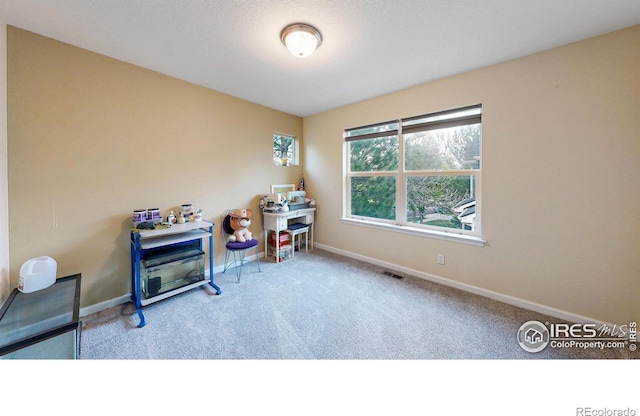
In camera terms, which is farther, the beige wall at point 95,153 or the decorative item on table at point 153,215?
the decorative item on table at point 153,215

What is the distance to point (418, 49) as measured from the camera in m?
2.03

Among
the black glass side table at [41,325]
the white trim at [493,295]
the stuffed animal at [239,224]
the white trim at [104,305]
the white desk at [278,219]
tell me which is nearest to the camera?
the black glass side table at [41,325]

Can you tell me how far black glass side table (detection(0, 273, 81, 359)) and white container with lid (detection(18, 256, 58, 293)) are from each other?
0.16ft

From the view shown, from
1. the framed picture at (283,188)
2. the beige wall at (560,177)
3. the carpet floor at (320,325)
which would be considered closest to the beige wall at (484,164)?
the beige wall at (560,177)

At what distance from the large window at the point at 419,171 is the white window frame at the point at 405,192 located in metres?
0.01

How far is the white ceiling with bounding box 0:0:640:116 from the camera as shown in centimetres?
154

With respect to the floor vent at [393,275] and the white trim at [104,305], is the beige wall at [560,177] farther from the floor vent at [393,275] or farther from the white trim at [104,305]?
the white trim at [104,305]

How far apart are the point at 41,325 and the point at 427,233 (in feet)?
11.4

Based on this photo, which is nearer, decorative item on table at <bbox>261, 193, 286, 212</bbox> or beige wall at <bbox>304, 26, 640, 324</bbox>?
beige wall at <bbox>304, 26, 640, 324</bbox>

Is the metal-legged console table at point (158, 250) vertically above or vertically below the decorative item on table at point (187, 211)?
below

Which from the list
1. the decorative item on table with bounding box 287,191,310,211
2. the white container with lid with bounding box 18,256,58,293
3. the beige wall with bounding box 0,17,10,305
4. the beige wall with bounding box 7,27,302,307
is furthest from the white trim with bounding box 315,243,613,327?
the beige wall with bounding box 0,17,10,305

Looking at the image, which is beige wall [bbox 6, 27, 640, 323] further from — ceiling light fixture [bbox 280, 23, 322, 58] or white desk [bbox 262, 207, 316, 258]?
ceiling light fixture [bbox 280, 23, 322, 58]

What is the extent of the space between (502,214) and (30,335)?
3776 millimetres

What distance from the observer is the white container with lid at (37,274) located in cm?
167
